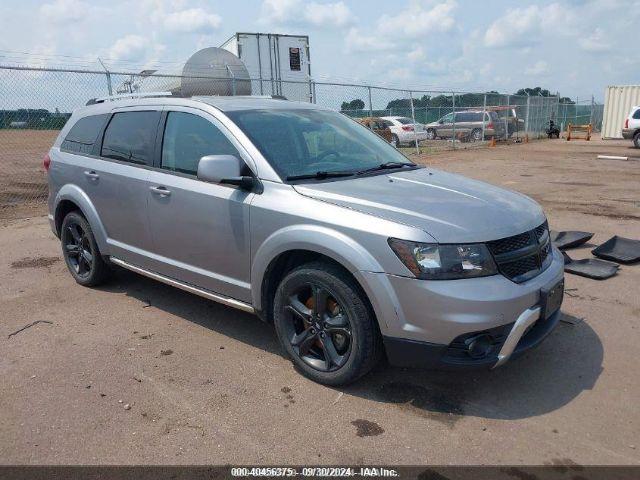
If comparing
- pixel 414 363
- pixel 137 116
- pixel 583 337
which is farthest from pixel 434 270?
pixel 137 116

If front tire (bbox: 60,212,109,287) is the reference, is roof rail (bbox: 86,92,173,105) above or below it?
above

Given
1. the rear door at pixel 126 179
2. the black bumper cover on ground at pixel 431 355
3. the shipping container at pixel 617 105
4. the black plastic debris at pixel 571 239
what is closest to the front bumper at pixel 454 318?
the black bumper cover on ground at pixel 431 355

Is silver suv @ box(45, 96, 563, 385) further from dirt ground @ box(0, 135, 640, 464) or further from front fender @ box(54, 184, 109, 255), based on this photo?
dirt ground @ box(0, 135, 640, 464)

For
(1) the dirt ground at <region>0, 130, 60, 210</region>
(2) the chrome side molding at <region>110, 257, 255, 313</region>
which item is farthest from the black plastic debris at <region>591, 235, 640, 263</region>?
(1) the dirt ground at <region>0, 130, 60, 210</region>

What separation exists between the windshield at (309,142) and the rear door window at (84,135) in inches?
71.8

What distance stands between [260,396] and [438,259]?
4.55ft

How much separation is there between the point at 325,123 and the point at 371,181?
954mm

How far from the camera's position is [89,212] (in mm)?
5055

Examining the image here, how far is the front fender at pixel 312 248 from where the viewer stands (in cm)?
314

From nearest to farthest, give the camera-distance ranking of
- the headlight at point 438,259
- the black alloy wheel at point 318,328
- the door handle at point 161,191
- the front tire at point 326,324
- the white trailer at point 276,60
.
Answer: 1. the headlight at point 438,259
2. the front tire at point 326,324
3. the black alloy wheel at point 318,328
4. the door handle at point 161,191
5. the white trailer at point 276,60

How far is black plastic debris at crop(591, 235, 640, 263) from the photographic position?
5.83 metres

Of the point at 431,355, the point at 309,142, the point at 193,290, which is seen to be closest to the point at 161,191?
the point at 193,290

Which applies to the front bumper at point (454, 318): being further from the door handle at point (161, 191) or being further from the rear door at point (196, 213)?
the door handle at point (161, 191)

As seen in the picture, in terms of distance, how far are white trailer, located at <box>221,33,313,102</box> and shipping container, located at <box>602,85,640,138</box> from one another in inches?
737
